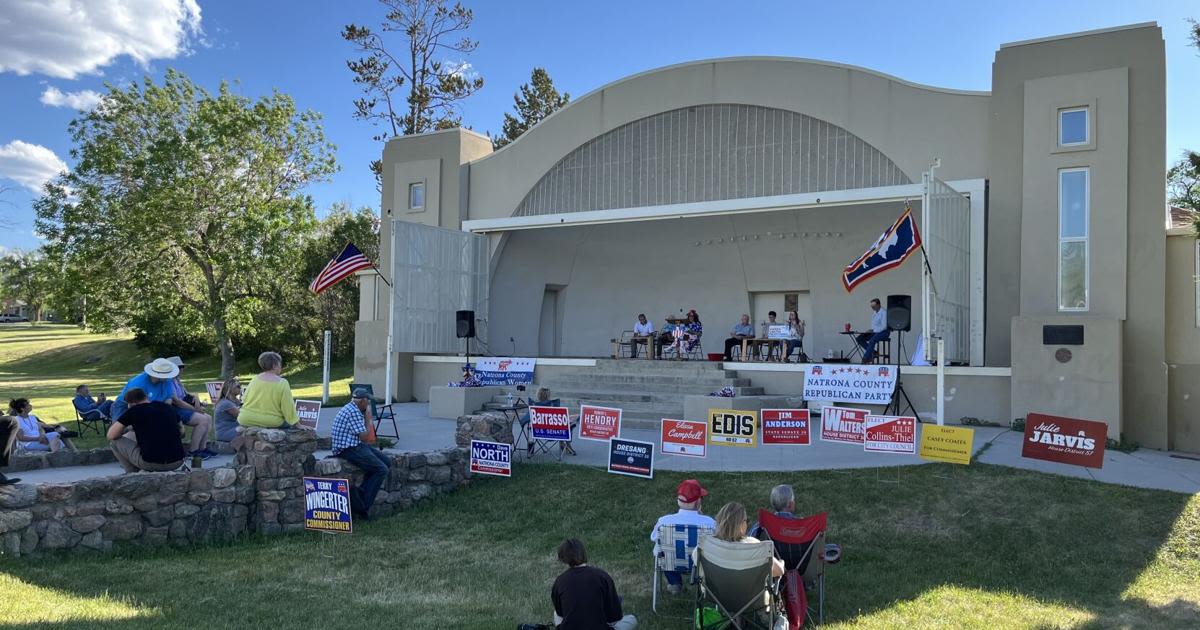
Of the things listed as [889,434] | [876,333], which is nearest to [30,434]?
[889,434]

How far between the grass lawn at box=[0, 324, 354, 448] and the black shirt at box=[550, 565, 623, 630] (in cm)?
1560

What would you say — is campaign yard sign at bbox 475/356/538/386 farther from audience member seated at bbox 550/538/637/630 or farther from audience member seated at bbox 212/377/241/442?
audience member seated at bbox 550/538/637/630

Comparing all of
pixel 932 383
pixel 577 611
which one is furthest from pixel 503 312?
pixel 577 611

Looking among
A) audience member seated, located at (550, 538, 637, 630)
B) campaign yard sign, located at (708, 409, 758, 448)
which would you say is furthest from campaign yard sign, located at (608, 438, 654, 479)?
audience member seated, located at (550, 538, 637, 630)

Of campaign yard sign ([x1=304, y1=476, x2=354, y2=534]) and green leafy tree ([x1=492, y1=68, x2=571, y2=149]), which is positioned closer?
campaign yard sign ([x1=304, y1=476, x2=354, y2=534])

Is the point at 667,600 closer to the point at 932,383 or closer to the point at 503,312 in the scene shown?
the point at 932,383

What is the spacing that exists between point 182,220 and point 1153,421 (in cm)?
2606

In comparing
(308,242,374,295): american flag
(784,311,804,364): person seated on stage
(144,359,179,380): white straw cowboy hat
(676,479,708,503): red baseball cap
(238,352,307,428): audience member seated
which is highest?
Answer: (308,242,374,295): american flag

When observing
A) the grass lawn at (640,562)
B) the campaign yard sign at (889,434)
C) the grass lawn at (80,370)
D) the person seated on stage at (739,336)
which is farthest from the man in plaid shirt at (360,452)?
the grass lawn at (80,370)

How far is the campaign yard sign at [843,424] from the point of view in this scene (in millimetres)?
9359

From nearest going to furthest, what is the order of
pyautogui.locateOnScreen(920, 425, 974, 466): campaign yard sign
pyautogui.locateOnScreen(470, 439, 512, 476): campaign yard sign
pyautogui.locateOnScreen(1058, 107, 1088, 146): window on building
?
pyautogui.locateOnScreen(920, 425, 974, 466): campaign yard sign → pyautogui.locateOnScreen(470, 439, 512, 476): campaign yard sign → pyautogui.locateOnScreen(1058, 107, 1088, 146): window on building

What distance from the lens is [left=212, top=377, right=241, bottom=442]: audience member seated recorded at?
10.4 metres

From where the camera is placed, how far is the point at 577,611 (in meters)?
4.98

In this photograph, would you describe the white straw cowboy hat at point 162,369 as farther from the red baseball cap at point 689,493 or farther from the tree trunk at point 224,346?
the tree trunk at point 224,346
